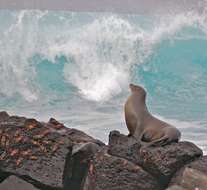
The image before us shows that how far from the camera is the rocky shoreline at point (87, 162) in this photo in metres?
9.66

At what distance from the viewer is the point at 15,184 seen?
414 inches

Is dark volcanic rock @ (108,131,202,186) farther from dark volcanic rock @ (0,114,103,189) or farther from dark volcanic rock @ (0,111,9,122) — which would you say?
dark volcanic rock @ (0,111,9,122)

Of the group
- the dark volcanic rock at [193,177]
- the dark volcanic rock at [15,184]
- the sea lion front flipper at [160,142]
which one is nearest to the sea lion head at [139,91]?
the sea lion front flipper at [160,142]

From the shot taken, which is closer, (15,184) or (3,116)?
(15,184)

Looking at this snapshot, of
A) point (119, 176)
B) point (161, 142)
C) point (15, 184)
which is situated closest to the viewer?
point (119, 176)

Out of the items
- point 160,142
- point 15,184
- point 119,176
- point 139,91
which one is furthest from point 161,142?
point 15,184

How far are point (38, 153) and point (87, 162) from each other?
100 centimetres

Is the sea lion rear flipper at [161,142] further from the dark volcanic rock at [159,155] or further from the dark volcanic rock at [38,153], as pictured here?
the dark volcanic rock at [38,153]

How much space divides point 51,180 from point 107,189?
121cm

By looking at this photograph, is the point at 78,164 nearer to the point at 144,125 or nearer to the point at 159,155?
the point at 144,125

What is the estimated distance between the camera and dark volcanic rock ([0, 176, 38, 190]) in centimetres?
1046

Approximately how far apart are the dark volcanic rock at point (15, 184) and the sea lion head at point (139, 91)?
10.8ft

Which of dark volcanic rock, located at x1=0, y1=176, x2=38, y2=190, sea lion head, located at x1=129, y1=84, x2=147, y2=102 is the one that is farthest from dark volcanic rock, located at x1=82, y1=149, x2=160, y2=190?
sea lion head, located at x1=129, y1=84, x2=147, y2=102

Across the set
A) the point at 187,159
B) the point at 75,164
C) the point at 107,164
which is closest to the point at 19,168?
the point at 75,164
